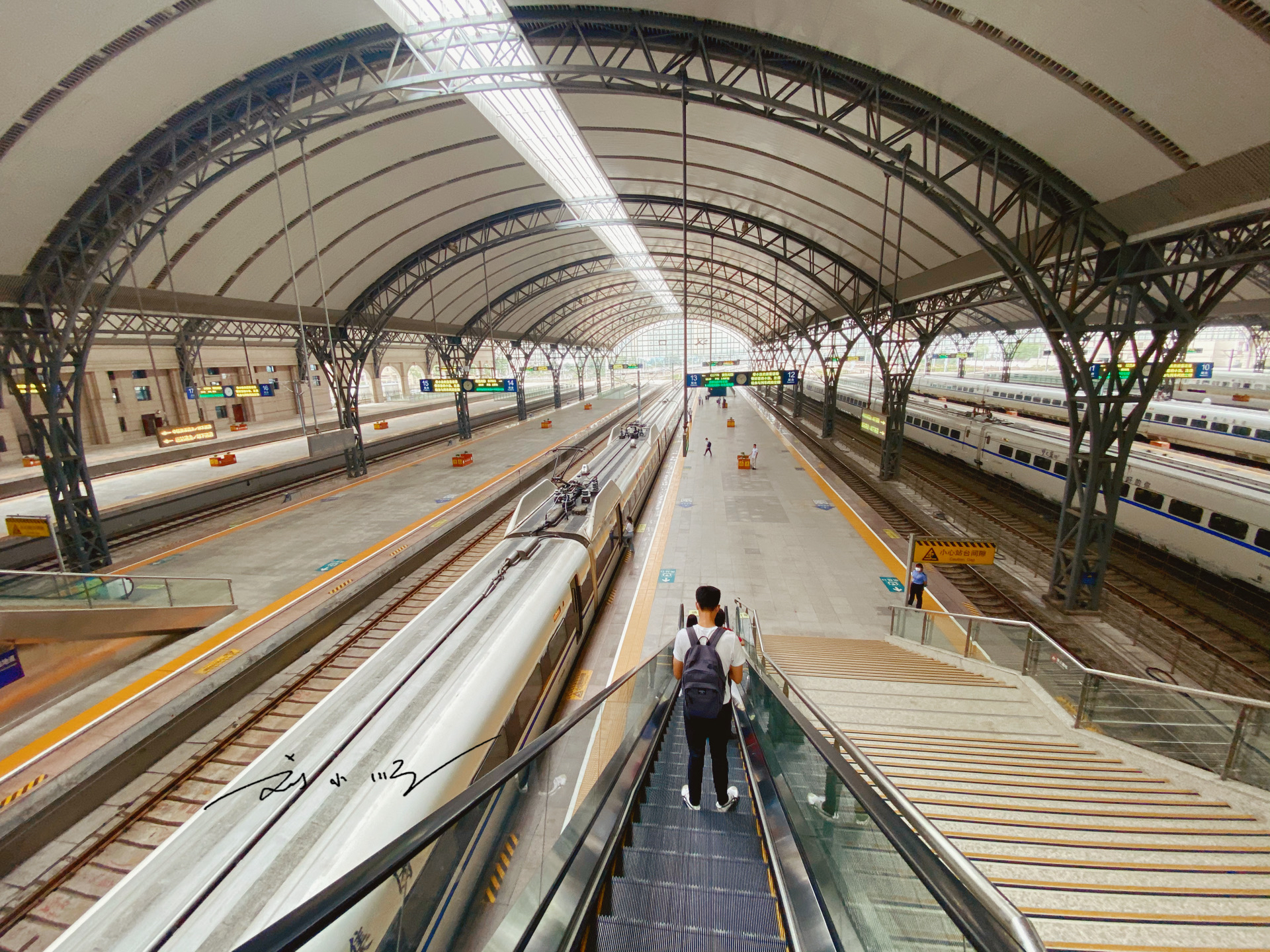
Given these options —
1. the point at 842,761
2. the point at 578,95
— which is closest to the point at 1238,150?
the point at 842,761

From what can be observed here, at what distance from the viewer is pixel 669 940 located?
7.95 feet

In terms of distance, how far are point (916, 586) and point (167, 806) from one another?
1244 cm

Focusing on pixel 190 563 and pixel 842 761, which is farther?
pixel 190 563

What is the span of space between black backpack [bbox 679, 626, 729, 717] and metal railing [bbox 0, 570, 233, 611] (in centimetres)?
1031

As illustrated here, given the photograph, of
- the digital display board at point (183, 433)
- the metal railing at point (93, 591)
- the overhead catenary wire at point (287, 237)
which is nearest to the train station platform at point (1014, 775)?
the metal railing at point (93, 591)

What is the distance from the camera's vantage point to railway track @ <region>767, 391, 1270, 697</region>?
29.7ft

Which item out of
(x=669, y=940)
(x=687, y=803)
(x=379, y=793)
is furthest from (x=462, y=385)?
(x=669, y=940)

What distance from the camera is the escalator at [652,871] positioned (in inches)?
59.8

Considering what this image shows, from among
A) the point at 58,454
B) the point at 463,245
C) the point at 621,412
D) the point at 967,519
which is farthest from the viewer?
the point at 621,412

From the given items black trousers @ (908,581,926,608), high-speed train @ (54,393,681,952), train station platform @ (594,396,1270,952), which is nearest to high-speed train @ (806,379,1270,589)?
train station platform @ (594,396,1270,952)

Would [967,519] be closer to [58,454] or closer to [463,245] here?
[463,245]

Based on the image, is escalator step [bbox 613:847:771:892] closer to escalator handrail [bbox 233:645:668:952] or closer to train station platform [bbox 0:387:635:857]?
escalator handrail [bbox 233:645:668:952]

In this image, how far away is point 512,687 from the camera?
5.91 metres

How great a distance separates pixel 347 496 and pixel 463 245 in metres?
11.6
